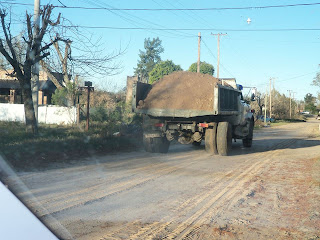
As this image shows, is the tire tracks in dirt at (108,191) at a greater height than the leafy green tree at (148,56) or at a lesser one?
lesser

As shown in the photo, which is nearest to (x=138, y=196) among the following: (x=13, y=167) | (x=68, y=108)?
(x=13, y=167)

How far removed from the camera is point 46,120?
965 inches

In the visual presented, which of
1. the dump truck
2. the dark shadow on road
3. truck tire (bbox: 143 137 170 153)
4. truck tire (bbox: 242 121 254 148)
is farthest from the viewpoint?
truck tire (bbox: 242 121 254 148)

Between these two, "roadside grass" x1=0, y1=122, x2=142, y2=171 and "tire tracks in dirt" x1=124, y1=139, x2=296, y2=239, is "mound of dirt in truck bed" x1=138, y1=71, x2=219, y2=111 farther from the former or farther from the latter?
"tire tracks in dirt" x1=124, y1=139, x2=296, y2=239

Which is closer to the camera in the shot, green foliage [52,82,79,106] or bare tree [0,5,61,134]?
bare tree [0,5,61,134]

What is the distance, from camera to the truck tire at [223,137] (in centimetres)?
1141

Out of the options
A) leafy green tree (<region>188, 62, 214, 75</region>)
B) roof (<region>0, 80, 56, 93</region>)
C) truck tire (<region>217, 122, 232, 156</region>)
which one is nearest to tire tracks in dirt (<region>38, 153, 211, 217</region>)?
truck tire (<region>217, 122, 232, 156</region>)

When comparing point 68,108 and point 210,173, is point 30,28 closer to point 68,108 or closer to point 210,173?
point 210,173

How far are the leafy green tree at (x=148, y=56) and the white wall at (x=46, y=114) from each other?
2832cm

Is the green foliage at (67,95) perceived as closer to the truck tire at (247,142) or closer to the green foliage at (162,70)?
the truck tire at (247,142)

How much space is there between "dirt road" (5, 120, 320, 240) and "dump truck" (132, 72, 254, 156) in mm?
1735

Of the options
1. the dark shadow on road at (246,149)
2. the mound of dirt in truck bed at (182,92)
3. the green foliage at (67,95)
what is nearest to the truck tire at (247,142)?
the dark shadow on road at (246,149)

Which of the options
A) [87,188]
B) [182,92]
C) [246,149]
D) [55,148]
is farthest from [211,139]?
[87,188]

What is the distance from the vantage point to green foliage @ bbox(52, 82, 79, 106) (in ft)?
76.4
